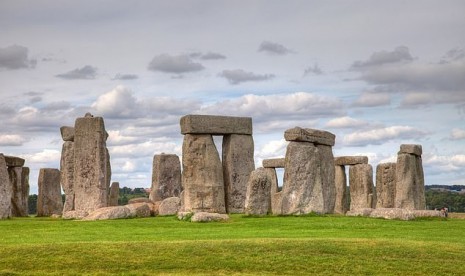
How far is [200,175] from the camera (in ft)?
116

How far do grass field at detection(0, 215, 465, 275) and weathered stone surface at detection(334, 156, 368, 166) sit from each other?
1971cm

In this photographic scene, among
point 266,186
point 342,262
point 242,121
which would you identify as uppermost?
point 242,121

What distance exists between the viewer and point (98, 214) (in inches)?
1261

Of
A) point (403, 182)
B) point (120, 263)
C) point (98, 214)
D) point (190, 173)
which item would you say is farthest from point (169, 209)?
point (120, 263)

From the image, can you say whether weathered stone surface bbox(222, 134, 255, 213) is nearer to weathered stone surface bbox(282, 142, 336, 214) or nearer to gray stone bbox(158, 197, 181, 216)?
gray stone bbox(158, 197, 181, 216)

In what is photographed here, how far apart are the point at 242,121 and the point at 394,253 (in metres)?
17.4

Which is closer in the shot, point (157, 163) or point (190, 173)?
point (190, 173)

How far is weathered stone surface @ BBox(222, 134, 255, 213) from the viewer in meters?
37.5

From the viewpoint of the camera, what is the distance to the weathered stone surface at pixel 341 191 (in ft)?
146

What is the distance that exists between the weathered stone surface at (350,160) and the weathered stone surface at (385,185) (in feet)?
4.02

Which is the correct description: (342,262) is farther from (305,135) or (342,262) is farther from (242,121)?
(242,121)

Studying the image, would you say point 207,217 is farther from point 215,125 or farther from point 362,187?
point 362,187

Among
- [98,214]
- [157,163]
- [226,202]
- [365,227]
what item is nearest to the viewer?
[365,227]

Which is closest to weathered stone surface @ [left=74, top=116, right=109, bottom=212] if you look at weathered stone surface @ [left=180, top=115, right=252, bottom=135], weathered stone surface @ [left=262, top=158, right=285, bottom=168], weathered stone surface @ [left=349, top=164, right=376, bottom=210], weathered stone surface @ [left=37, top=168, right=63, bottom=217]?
weathered stone surface @ [left=180, top=115, right=252, bottom=135]
